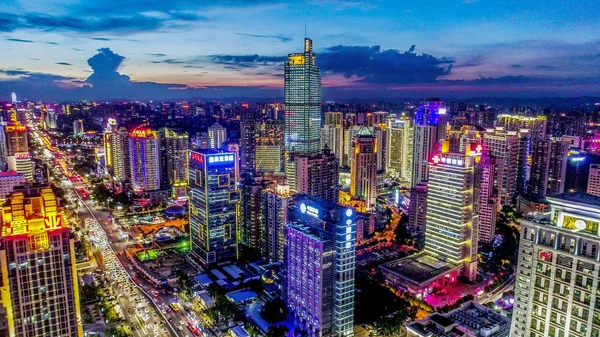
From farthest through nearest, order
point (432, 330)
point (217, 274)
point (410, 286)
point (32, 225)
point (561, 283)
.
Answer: point (217, 274) → point (410, 286) → point (432, 330) → point (32, 225) → point (561, 283)

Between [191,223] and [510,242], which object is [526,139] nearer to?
[510,242]

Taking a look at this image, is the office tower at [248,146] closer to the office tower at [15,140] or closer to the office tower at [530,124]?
the office tower at [15,140]

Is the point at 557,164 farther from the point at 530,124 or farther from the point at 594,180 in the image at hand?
the point at 530,124

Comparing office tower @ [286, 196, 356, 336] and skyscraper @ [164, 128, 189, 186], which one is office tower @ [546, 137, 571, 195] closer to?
office tower @ [286, 196, 356, 336]

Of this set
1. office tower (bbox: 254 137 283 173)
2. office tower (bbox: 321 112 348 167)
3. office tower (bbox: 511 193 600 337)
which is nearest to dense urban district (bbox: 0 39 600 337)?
office tower (bbox: 511 193 600 337)

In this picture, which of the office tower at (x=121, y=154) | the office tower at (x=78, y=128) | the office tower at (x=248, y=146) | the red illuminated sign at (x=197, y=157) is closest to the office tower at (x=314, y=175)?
the red illuminated sign at (x=197, y=157)

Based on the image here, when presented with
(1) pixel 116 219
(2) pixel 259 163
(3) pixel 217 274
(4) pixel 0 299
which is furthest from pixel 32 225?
(2) pixel 259 163
